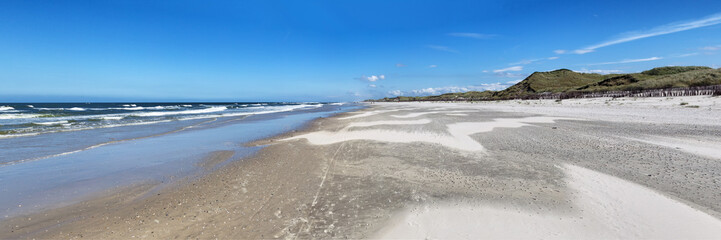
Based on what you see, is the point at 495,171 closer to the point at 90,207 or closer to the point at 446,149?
the point at 446,149

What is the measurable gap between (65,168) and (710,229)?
13.8 metres

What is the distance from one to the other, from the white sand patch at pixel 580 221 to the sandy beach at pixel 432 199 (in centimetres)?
2

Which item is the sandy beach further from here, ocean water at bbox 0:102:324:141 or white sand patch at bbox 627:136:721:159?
ocean water at bbox 0:102:324:141

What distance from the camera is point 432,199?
16.4 feet

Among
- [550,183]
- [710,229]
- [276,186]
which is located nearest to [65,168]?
[276,186]

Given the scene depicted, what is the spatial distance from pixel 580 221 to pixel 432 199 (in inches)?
84.4

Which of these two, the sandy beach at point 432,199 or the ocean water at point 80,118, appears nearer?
the sandy beach at point 432,199

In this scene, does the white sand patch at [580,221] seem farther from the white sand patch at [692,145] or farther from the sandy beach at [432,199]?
the white sand patch at [692,145]

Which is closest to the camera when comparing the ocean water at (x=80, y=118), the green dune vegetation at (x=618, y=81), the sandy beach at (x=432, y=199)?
the sandy beach at (x=432, y=199)

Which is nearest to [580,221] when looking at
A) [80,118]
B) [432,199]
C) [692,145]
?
[432,199]

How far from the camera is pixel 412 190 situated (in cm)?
552

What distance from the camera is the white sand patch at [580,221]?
3541 mm

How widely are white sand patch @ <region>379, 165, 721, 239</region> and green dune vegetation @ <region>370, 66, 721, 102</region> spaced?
157 ft

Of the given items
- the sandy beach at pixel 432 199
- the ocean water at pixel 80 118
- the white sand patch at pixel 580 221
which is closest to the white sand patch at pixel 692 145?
the sandy beach at pixel 432 199
